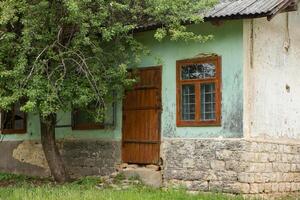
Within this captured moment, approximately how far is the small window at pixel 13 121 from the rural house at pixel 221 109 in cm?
310

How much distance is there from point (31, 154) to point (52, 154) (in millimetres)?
2280

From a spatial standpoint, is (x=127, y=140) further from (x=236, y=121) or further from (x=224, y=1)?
(x=224, y=1)

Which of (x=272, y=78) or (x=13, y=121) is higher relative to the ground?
(x=272, y=78)

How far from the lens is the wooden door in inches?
508

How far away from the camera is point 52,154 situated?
44.3 feet

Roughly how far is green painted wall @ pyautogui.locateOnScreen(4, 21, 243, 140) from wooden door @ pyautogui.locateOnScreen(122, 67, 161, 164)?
0.17m

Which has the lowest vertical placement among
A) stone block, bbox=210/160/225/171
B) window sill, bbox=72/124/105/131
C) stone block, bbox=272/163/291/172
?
stone block, bbox=272/163/291/172

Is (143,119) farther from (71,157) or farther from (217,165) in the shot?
(71,157)

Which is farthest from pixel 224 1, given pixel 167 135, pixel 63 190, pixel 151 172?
pixel 63 190

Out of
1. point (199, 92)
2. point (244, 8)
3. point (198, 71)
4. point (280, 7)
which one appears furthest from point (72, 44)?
point (280, 7)

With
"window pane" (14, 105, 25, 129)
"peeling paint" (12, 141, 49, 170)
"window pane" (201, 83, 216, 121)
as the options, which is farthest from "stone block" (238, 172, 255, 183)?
"window pane" (14, 105, 25, 129)

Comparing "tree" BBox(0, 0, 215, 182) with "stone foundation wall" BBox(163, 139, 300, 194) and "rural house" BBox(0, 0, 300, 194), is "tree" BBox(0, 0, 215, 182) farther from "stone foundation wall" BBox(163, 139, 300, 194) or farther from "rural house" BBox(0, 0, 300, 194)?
"stone foundation wall" BBox(163, 139, 300, 194)

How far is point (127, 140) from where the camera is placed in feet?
43.9

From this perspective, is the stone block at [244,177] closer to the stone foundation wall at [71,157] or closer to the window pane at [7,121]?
the stone foundation wall at [71,157]
